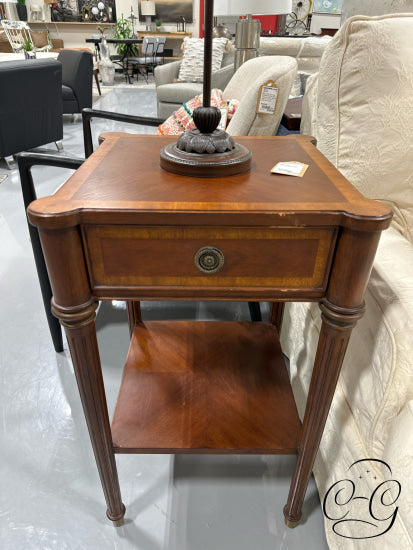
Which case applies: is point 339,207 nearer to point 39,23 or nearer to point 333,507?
point 333,507

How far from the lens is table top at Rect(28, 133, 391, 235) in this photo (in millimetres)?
512

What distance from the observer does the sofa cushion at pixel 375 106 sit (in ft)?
2.52

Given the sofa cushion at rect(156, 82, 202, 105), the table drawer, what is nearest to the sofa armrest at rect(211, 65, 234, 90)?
the sofa cushion at rect(156, 82, 202, 105)

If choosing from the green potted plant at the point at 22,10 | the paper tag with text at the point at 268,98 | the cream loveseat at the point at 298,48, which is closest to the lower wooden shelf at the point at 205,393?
the paper tag with text at the point at 268,98

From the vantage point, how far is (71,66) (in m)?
3.85

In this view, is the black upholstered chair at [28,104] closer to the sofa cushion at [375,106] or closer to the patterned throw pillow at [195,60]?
the patterned throw pillow at [195,60]

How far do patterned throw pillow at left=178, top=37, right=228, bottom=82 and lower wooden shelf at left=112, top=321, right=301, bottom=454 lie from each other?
3472 millimetres

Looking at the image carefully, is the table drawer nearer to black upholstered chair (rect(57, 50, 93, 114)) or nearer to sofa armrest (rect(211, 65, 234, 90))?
sofa armrest (rect(211, 65, 234, 90))

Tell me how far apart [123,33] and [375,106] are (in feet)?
28.2

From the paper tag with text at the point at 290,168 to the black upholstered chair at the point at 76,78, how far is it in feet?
12.7

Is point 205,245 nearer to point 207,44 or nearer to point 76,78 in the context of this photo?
point 207,44

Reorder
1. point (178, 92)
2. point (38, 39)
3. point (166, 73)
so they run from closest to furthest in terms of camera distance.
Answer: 1. point (178, 92)
2. point (166, 73)
3. point (38, 39)

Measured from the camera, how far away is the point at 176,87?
361 centimetres

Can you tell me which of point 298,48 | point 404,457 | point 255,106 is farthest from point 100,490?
point 298,48
